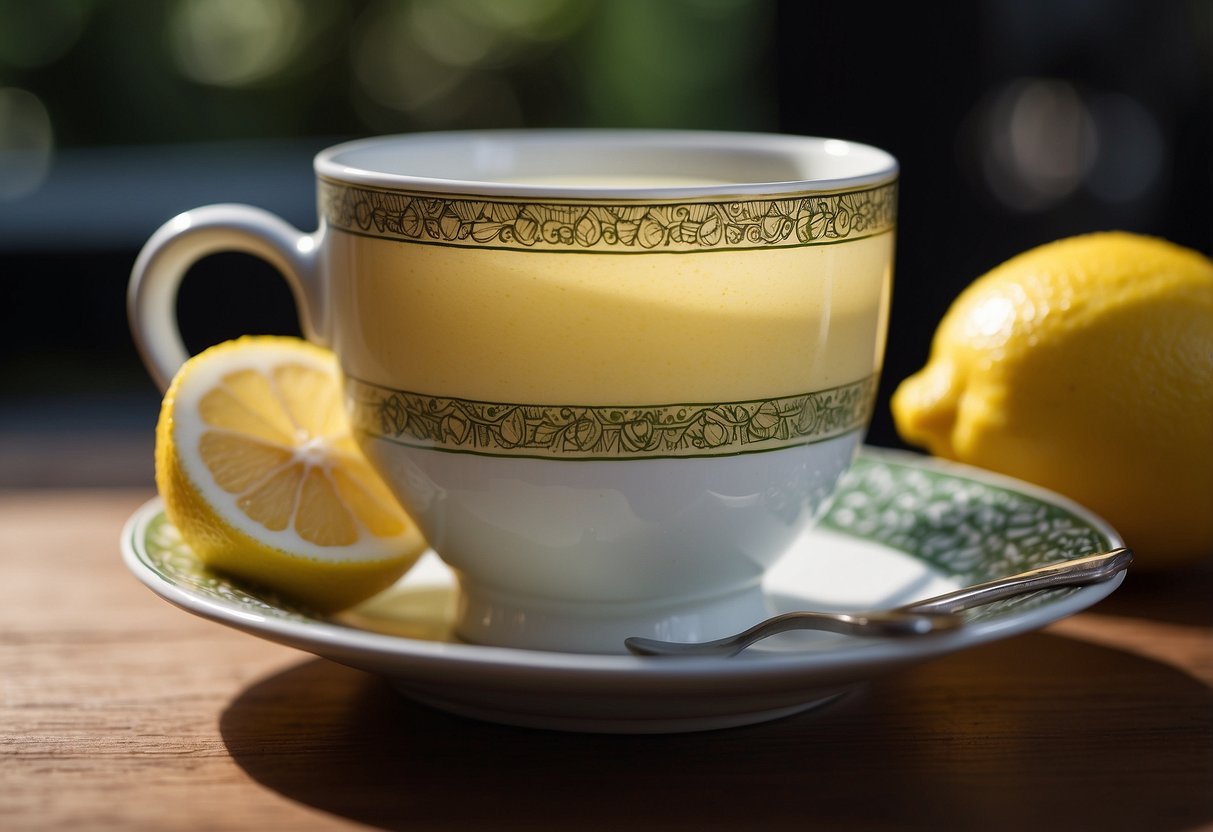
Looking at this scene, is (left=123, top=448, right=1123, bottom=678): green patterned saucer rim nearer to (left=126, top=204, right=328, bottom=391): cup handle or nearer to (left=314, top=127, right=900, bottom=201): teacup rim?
(left=126, top=204, right=328, bottom=391): cup handle

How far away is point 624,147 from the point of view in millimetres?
820

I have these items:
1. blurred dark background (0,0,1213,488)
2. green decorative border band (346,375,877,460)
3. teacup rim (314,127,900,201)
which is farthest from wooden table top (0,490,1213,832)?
blurred dark background (0,0,1213,488)

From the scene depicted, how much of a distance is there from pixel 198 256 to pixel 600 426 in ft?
0.89

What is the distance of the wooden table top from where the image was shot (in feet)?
1.70

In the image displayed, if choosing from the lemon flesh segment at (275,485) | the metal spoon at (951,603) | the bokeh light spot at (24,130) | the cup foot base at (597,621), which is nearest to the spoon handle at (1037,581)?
the metal spoon at (951,603)

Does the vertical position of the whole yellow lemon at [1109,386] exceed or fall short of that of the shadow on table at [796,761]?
it exceeds it

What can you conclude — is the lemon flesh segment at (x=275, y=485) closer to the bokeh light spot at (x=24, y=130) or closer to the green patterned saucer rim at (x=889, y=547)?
the green patterned saucer rim at (x=889, y=547)

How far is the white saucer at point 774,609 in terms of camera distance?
50 cm

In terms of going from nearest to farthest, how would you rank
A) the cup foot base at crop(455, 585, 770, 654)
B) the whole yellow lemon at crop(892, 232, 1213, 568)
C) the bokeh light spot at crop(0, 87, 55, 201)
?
the cup foot base at crop(455, 585, 770, 654), the whole yellow lemon at crop(892, 232, 1213, 568), the bokeh light spot at crop(0, 87, 55, 201)

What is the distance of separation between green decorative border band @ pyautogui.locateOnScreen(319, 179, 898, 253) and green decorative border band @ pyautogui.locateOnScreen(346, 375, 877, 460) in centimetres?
7

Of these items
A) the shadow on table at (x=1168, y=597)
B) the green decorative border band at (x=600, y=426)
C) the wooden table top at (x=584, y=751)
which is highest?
the green decorative border band at (x=600, y=426)

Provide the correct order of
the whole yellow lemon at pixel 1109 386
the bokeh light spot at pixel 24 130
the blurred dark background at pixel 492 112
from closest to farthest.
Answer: the whole yellow lemon at pixel 1109 386, the blurred dark background at pixel 492 112, the bokeh light spot at pixel 24 130

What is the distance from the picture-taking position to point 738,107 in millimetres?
2412

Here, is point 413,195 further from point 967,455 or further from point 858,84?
point 858,84
